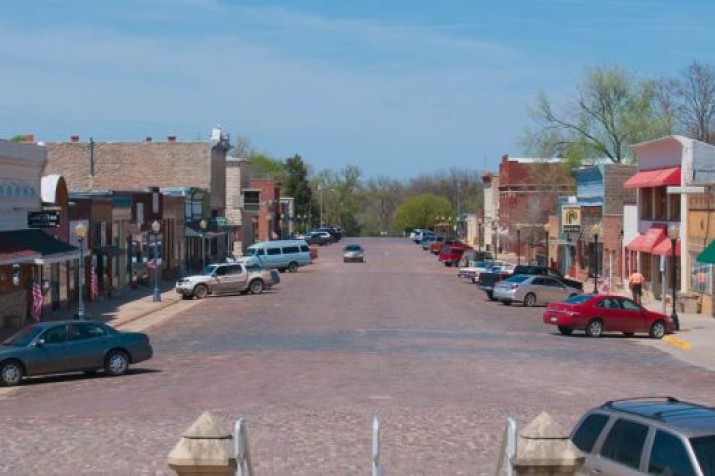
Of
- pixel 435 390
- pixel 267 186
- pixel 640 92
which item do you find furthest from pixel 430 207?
pixel 435 390

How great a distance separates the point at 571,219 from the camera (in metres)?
75.7

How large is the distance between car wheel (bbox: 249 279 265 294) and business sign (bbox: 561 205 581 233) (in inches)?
849

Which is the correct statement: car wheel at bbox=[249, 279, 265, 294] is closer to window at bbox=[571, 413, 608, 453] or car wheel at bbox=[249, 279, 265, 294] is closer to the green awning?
the green awning

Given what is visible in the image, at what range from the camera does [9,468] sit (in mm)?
16516

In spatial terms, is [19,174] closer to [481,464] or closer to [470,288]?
[470,288]

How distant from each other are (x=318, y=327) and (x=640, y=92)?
52.7 m

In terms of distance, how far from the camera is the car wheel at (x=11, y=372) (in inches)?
1066

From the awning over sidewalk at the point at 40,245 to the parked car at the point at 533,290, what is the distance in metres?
18.0

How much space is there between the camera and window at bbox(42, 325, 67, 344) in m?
27.9

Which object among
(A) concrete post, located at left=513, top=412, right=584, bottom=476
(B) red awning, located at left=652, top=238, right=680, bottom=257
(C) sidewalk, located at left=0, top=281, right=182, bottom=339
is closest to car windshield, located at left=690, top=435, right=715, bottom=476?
(A) concrete post, located at left=513, top=412, right=584, bottom=476

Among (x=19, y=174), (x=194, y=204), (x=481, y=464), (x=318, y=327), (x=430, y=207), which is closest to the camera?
(x=481, y=464)

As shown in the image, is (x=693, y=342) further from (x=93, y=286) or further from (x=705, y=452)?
(x=705, y=452)

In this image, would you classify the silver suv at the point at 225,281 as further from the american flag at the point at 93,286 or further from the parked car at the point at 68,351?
the parked car at the point at 68,351

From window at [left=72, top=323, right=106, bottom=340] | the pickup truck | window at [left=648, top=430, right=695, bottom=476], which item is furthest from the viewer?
the pickup truck
